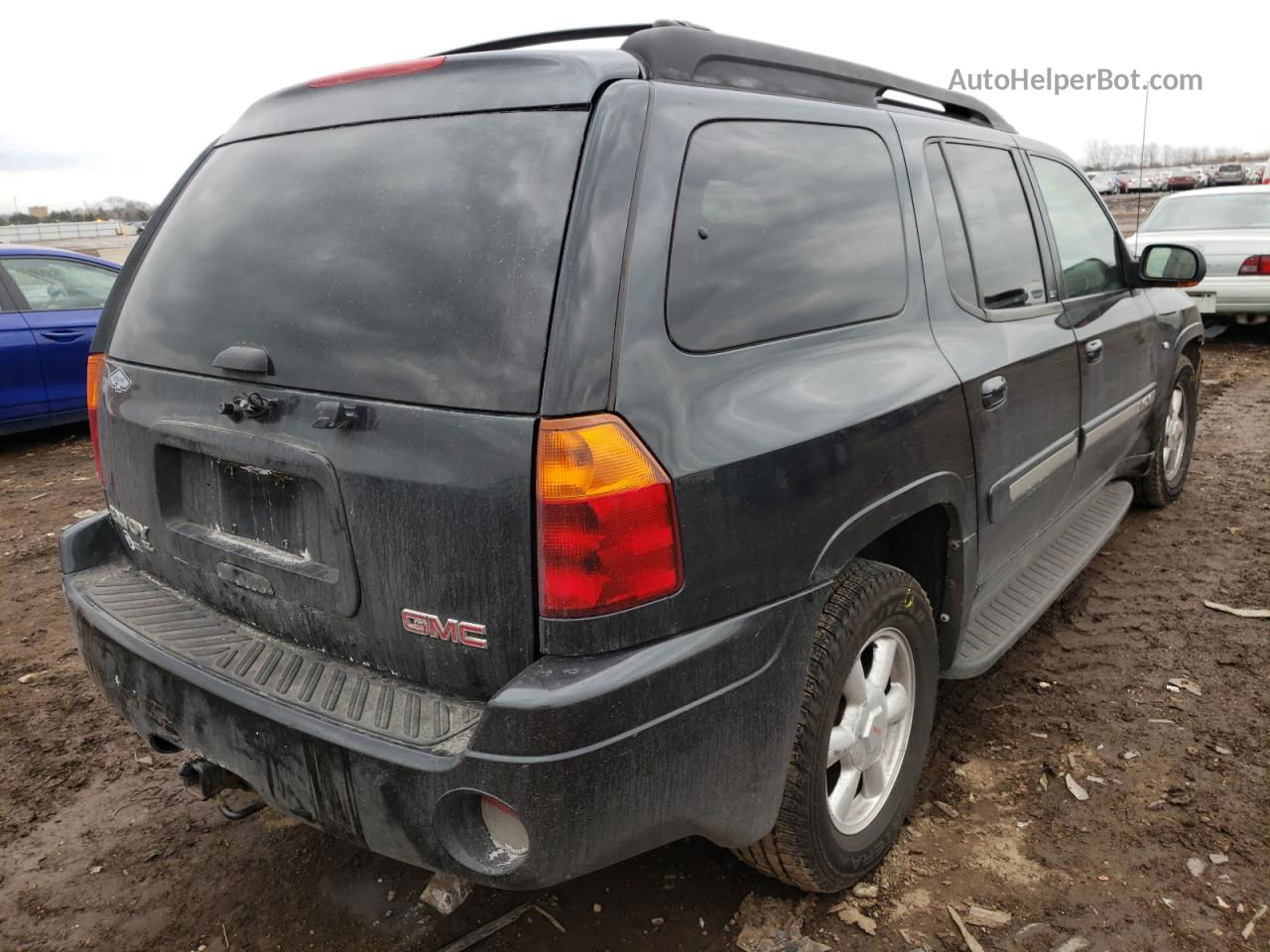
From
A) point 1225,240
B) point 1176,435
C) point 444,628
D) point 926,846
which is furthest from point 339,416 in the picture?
point 1225,240

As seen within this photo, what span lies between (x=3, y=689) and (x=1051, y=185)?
4.35 meters

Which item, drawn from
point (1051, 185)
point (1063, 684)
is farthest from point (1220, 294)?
point (1063, 684)

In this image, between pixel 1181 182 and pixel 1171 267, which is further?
pixel 1181 182

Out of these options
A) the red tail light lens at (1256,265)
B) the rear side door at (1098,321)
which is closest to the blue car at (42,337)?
the rear side door at (1098,321)

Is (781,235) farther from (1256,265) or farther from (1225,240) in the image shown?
(1225,240)

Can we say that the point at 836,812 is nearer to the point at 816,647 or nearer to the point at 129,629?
the point at 816,647

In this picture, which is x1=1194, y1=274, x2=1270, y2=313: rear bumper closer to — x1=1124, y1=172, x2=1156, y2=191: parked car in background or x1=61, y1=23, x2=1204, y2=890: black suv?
x1=61, y1=23, x2=1204, y2=890: black suv

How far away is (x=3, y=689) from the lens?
3.51 metres

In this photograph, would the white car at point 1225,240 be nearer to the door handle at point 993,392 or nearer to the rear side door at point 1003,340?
the rear side door at point 1003,340

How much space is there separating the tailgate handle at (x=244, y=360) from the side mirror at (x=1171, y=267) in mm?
3637

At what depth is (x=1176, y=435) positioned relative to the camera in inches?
197

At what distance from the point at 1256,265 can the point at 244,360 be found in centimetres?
991

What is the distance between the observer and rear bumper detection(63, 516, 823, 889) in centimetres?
162

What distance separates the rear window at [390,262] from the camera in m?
1.70
